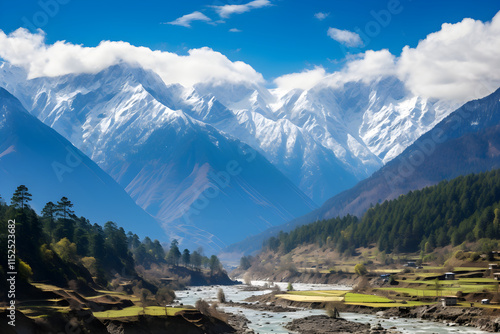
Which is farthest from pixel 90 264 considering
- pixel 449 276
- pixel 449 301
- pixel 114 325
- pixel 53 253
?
pixel 449 276

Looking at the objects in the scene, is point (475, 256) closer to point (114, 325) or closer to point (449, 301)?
point (449, 301)

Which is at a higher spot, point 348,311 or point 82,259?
point 82,259

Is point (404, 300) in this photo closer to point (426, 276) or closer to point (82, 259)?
point (426, 276)

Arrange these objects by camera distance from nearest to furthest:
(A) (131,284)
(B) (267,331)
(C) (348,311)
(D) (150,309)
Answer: (D) (150,309) → (B) (267,331) → (C) (348,311) → (A) (131,284)

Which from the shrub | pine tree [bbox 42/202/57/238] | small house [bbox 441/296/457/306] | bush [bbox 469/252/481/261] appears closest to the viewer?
small house [bbox 441/296/457/306]

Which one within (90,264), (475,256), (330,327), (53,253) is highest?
(90,264)

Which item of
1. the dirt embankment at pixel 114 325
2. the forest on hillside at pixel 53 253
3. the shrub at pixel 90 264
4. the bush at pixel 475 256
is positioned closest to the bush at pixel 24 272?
the forest on hillside at pixel 53 253

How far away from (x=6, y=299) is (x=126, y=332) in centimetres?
1778

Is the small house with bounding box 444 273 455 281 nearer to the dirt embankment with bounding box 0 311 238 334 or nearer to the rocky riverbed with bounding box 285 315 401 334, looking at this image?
the rocky riverbed with bounding box 285 315 401 334

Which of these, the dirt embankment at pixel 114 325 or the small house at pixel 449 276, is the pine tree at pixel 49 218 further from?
the small house at pixel 449 276

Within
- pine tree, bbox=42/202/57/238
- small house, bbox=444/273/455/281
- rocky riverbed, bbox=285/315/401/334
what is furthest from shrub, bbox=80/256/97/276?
small house, bbox=444/273/455/281

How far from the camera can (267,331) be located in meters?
119

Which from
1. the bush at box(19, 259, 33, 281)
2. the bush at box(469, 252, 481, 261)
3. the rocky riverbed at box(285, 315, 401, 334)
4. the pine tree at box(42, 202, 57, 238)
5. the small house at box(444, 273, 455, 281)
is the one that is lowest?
the rocky riverbed at box(285, 315, 401, 334)

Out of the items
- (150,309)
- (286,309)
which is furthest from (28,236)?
(286,309)
